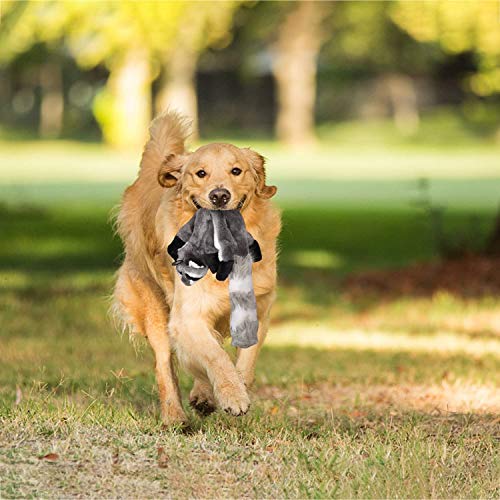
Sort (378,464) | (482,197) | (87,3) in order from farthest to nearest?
1. (482,197)
2. (87,3)
3. (378,464)

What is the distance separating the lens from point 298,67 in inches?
2181

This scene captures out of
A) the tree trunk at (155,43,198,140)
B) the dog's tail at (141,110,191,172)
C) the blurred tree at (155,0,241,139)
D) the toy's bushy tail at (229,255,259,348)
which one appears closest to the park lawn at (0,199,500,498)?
the toy's bushy tail at (229,255,259,348)

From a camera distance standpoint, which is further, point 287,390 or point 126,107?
point 126,107

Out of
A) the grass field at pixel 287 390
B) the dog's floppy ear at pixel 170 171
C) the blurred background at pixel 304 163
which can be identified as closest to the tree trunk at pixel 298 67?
the blurred background at pixel 304 163

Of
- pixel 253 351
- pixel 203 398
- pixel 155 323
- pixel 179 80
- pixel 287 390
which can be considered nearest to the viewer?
pixel 253 351

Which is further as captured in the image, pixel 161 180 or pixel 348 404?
pixel 348 404

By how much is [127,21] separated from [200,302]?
16339 millimetres

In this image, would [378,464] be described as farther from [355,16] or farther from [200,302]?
[355,16]

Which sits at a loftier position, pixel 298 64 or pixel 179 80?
pixel 298 64

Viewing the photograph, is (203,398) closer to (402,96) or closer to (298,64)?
(298,64)

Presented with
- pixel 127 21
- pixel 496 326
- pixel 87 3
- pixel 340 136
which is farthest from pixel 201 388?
pixel 340 136

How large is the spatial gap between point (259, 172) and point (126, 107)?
41.9 meters

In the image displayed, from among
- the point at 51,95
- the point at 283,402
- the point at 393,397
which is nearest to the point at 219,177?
the point at 283,402

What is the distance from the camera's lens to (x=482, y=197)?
28.2m
